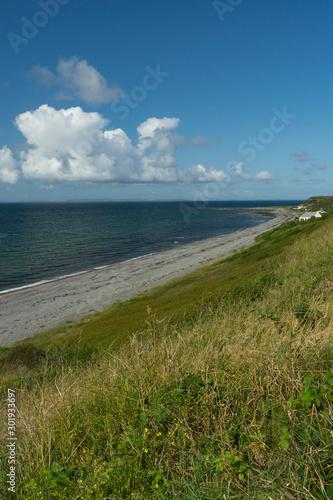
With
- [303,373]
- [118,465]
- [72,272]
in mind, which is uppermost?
[303,373]

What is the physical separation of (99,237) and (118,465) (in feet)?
227

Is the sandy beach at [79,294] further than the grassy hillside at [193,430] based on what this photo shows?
Yes

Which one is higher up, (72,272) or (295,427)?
(295,427)

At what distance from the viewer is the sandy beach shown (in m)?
23.4

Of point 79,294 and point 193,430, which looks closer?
point 193,430

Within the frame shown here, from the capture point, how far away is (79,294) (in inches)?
1185

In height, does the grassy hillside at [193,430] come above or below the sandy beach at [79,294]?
above

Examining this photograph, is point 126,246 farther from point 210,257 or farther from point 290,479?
point 290,479

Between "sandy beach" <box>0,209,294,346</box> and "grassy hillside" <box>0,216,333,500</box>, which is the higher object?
"grassy hillside" <box>0,216,333,500</box>

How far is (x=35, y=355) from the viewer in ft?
40.1

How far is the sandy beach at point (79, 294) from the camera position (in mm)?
23391

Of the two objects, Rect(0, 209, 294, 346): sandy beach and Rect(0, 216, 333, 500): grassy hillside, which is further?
Rect(0, 209, 294, 346): sandy beach

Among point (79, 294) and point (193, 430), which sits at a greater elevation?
point (193, 430)

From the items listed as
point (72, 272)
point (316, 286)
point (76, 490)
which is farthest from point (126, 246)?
point (76, 490)
